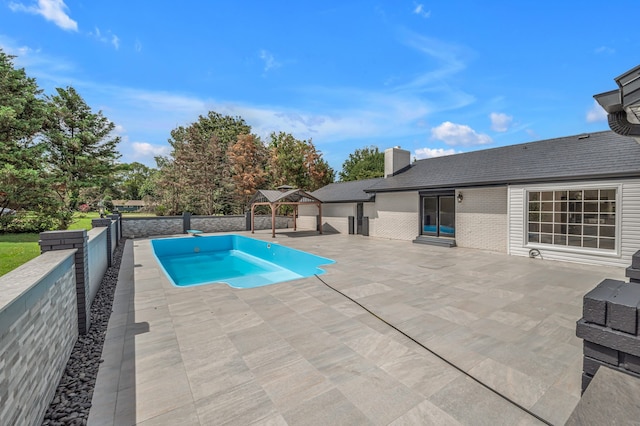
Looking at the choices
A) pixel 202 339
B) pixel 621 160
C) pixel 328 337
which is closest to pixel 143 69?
pixel 202 339

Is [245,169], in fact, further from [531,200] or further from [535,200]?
[535,200]

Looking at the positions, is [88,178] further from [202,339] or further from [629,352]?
[629,352]

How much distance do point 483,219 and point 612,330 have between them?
9.93 m

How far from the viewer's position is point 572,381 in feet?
9.15

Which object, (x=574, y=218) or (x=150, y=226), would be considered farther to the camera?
(x=150, y=226)

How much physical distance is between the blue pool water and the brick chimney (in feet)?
26.3

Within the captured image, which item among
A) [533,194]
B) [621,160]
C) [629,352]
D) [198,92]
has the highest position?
[198,92]

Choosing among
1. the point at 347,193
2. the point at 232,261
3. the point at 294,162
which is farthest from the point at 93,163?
the point at 347,193

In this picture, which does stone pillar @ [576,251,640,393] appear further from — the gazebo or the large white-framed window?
the gazebo

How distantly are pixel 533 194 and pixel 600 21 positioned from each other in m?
6.32

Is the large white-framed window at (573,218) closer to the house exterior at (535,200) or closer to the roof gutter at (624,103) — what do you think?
the house exterior at (535,200)

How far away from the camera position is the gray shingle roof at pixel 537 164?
323 inches

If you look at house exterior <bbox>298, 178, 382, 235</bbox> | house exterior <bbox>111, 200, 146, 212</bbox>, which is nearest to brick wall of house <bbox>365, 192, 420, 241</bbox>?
house exterior <bbox>298, 178, 382, 235</bbox>

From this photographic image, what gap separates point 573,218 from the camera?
28.5ft
